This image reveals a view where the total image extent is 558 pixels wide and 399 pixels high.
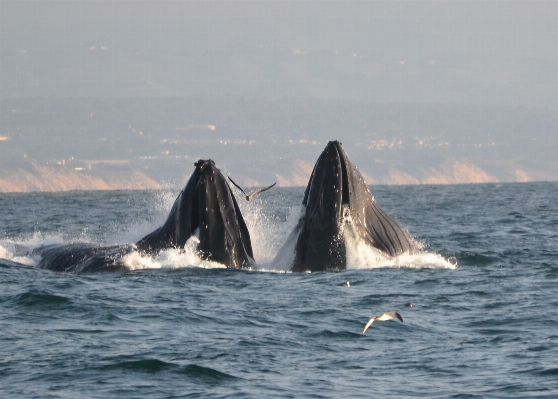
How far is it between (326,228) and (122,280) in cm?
306

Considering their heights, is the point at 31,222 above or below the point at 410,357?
above

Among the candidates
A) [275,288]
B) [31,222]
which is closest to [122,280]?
[275,288]

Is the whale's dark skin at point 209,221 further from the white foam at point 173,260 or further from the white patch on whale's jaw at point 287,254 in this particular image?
the white patch on whale's jaw at point 287,254

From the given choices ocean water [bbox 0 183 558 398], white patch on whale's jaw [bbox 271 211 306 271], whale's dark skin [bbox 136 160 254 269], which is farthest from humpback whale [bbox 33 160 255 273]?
white patch on whale's jaw [bbox 271 211 306 271]

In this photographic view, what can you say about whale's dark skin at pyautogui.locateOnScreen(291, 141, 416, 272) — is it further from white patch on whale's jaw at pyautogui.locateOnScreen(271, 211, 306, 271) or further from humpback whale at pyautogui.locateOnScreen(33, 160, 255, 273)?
humpback whale at pyautogui.locateOnScreen(33, 160, 255, 273)

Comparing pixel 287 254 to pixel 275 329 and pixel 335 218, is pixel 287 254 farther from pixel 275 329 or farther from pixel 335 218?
pixel 275 329

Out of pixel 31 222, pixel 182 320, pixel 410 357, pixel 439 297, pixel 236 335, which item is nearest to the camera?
pixel 410 357

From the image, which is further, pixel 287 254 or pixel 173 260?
pixel 287 254

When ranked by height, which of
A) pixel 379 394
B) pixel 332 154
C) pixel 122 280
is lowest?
pixel 379 394

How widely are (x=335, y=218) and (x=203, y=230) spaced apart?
1.87 metres

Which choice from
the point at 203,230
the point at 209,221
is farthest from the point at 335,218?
the point at 203,230

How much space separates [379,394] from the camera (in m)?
9.67

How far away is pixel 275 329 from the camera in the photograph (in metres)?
12.3

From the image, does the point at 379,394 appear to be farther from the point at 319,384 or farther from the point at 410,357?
the point at 410,357
